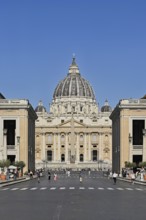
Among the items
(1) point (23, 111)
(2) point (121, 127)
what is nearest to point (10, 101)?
(1) point (23, 111)

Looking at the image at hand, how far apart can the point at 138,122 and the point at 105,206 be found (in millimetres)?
97088

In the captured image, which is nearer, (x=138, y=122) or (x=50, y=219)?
(x=50, y=219)

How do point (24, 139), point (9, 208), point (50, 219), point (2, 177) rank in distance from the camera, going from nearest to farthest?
point (50, 219) → point (9, 208) → point (2, 177) → point (24, 139)

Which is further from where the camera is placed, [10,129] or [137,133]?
[137,133]

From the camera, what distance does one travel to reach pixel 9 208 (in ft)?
93.5

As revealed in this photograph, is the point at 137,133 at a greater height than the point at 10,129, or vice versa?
the point at 10,129

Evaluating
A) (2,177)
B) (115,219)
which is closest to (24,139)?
(2,177)

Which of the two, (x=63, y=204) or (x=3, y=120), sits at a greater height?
(x=3, y=120)

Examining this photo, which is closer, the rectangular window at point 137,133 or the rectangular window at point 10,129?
the rectangular window at point 10,129

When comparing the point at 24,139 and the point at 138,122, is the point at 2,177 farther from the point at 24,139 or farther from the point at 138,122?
the point at 138,122

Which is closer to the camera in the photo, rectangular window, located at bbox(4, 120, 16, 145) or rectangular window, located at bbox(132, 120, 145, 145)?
rectangular window, located at bbox(4, 120, 16, 145)

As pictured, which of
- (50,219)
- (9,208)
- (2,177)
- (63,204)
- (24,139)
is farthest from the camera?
(24,139)

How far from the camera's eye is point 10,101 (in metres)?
121

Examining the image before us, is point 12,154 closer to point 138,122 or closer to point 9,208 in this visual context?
point 138,122
